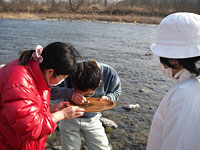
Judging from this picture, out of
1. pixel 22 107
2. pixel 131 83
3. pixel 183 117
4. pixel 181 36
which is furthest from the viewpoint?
pixel 131 83

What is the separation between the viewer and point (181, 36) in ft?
4.60

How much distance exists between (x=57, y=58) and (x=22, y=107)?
0.48m

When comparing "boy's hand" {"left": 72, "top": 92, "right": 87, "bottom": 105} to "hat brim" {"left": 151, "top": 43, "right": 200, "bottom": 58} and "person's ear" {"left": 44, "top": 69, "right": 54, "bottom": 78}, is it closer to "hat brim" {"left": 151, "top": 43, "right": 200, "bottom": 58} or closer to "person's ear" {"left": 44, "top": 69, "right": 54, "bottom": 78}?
"person's ear" {"left": 44, "top": 69, "right": 54, "bottom": 78}

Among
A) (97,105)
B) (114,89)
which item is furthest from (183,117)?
(114,89)

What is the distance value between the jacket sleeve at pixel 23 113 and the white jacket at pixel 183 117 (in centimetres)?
89

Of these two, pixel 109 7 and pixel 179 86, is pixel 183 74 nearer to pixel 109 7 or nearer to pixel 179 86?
pixel 179 86

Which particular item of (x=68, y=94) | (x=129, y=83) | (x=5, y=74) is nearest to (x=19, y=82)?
(x=5, y=74)

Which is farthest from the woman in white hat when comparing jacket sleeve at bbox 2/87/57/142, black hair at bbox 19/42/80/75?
jacket sleeve at bbox 2/87/57/142

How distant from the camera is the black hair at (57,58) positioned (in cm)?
185

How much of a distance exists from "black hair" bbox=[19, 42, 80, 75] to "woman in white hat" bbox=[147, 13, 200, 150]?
689mm

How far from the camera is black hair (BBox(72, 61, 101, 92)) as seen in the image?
2387mm

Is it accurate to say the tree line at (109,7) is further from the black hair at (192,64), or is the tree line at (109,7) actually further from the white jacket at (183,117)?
the white jacket at (183,117)

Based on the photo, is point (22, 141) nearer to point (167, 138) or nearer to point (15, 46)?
point (167, 138)

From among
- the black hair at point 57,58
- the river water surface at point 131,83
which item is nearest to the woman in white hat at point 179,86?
the black hair at point 57,58
